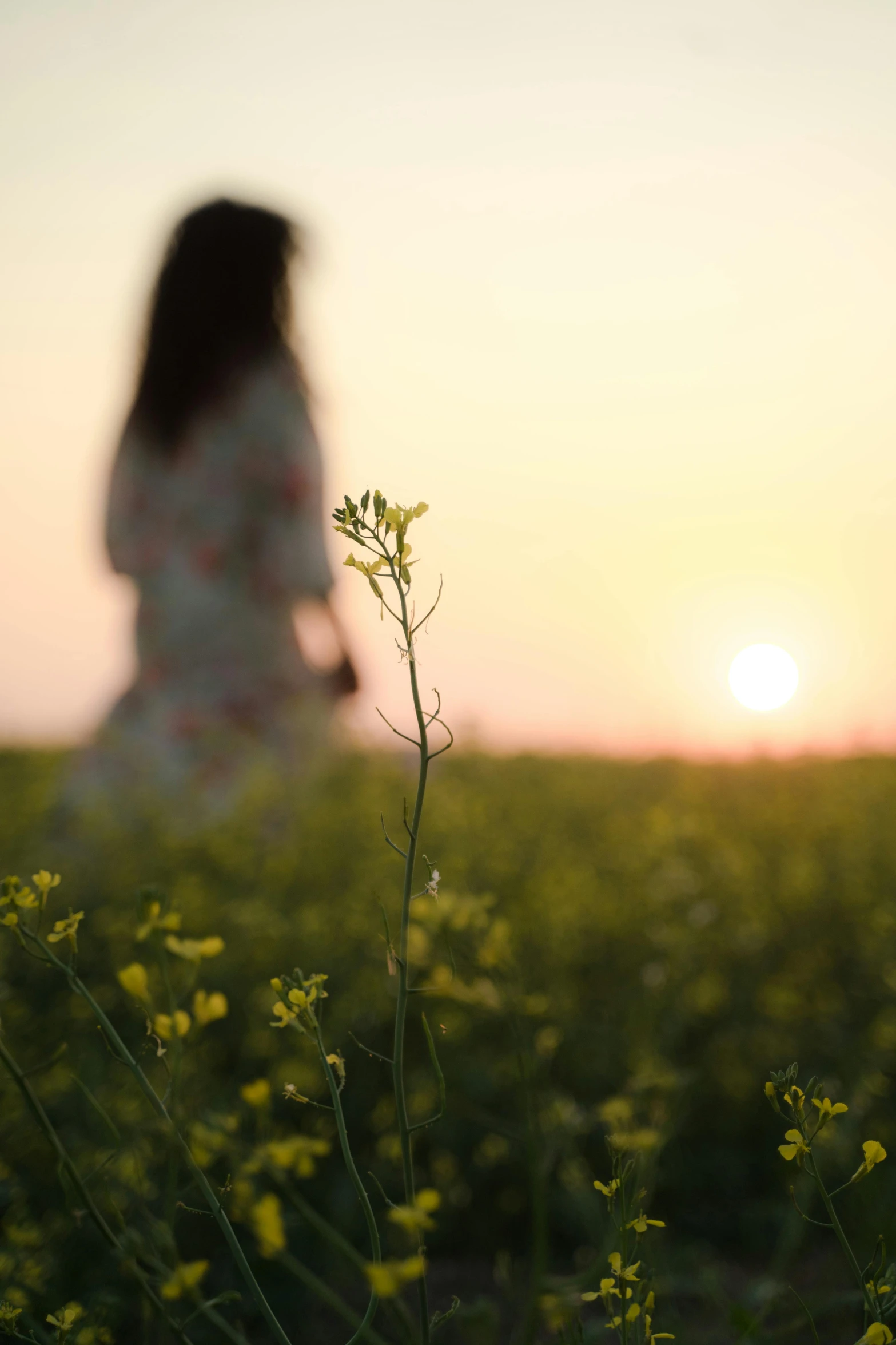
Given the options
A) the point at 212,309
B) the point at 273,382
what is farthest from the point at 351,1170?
the point at 212,309

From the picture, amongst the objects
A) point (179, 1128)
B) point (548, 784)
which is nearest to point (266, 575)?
point (548, 784)

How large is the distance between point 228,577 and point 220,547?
0.20 m

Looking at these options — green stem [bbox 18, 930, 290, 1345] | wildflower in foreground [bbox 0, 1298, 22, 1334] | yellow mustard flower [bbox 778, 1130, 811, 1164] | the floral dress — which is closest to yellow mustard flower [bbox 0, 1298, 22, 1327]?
wildflower in foreground [bbox 0, 1298, 22, 1334]

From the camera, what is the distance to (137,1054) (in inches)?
97.6

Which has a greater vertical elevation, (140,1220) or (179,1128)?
(179,1128)

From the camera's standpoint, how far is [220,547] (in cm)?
627

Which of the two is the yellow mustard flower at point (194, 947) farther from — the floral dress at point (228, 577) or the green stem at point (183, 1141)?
the floral dress at point (228, 577)

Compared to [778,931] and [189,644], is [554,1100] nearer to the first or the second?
[778,931]

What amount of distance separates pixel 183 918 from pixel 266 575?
3470 mm

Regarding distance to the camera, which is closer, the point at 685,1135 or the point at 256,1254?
the point at 256,1254

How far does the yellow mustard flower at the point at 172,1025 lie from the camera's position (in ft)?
2.31

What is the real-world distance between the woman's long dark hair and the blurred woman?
0.01 meters

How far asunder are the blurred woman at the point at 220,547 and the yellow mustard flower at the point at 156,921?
17.2 ft

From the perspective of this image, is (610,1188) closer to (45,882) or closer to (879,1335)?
(879,1335)
